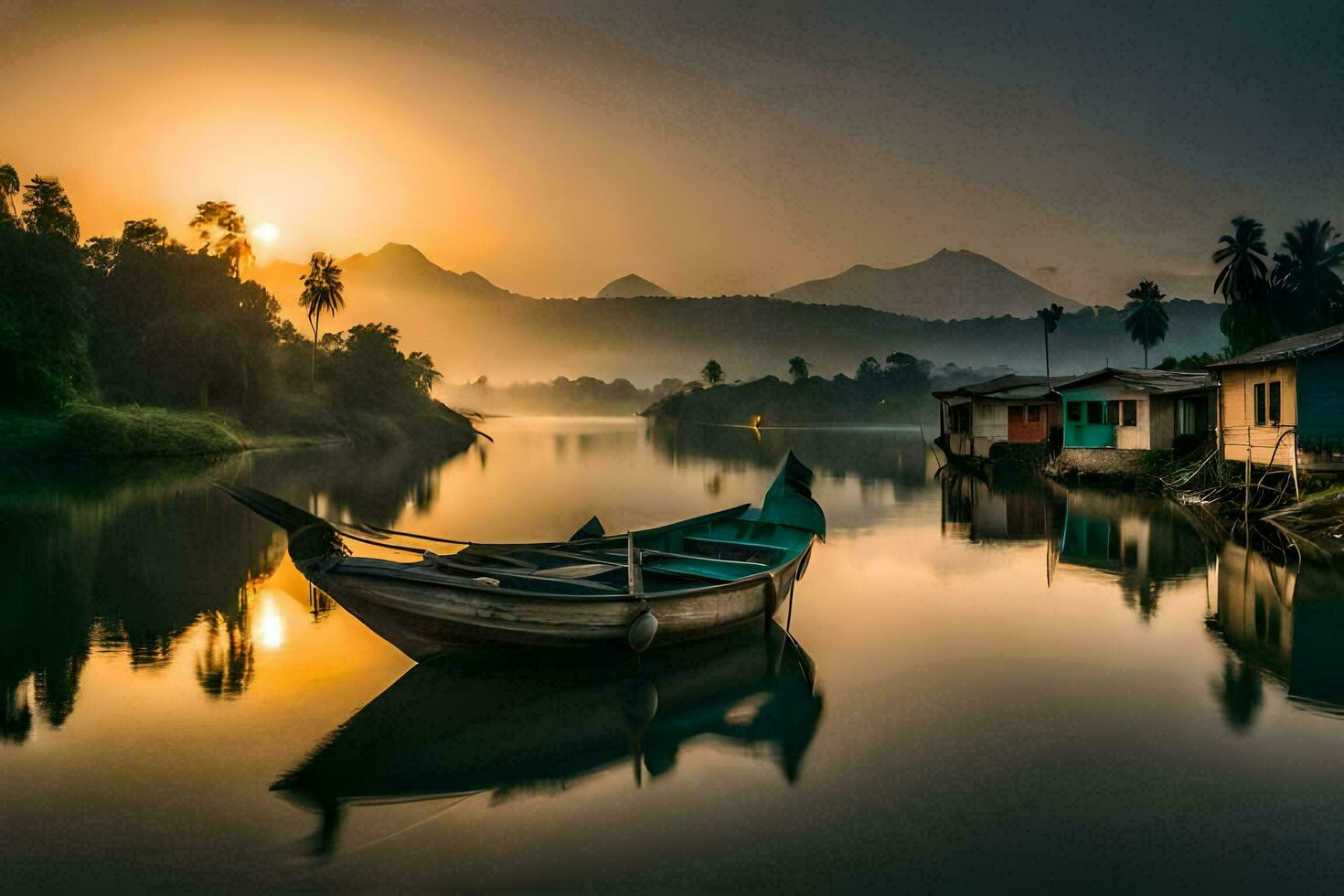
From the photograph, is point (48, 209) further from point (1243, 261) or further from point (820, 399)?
point (820, 399)

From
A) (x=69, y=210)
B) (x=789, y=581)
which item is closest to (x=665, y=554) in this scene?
(x=789, y=581)

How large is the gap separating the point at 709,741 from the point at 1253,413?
999 inches

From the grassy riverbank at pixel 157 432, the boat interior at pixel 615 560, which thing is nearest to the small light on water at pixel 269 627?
the boat interior at pixel 615 560

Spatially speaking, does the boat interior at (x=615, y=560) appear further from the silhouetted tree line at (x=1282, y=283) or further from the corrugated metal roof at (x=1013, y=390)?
the silhouetted tree line at (x=1282, y=283)

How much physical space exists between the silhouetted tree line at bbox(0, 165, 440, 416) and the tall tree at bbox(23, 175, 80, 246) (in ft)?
0.25

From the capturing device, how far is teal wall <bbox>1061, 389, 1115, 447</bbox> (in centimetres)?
3647

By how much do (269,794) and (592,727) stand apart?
11.0 feet

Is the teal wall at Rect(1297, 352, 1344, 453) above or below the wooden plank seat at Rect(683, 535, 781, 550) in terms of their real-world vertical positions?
above

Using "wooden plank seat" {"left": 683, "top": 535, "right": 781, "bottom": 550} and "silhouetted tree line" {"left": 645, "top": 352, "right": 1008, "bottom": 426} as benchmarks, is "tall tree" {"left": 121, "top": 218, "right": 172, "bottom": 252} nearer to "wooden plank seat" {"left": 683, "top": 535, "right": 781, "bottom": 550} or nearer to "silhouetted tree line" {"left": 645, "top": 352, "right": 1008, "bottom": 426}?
"wooden plank seat" {"left": 683, "top": 535, "right": 781, "bottom": 550}

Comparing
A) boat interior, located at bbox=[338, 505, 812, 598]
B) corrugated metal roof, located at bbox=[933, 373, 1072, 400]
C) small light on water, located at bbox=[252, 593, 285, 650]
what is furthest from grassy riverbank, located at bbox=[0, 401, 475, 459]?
corrugated metal roof, located at bbox=[933, 373, 1072, 400]

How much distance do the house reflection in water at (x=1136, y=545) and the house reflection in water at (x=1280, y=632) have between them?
1067mm

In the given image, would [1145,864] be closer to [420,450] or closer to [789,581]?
[789,581]

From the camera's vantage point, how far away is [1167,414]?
34.8m

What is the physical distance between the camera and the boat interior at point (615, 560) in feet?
36.5
